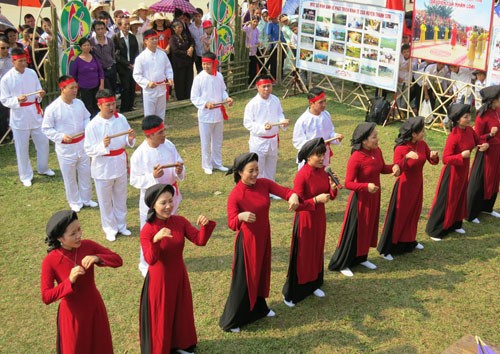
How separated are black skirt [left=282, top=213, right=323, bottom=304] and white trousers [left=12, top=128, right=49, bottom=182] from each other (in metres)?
5.47

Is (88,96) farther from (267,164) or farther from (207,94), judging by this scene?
(267,164)

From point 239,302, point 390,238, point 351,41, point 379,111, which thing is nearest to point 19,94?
point 239,302

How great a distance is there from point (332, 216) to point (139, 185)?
3308 millimetres

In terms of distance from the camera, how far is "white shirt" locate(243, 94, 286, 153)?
8.88 meters

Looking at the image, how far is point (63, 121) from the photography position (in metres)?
8.36

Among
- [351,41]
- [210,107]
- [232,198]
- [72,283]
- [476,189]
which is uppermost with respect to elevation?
[351,41]

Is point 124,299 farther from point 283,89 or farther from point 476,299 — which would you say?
point 283,89

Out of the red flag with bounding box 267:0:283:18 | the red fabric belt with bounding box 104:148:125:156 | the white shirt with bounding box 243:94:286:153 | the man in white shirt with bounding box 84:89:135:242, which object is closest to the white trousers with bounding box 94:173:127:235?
the man in white shirt with bounding box 84:89:135:242

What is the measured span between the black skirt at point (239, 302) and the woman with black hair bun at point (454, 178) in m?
3.16

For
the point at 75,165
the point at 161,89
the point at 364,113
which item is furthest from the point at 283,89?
the point at 75,165

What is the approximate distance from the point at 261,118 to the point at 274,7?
7.21 meters

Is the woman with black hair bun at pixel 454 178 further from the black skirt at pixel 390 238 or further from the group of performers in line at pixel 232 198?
the black skirt at pixel 390 238

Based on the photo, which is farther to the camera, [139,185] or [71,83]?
[71,83]

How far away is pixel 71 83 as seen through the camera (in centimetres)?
821
